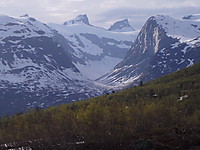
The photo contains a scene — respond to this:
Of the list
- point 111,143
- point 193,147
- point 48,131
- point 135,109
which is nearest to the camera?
point 193,147

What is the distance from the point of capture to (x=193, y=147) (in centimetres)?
11144

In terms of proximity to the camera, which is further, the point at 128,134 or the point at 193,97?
the point at 193,97

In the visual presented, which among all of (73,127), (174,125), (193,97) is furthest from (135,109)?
(193,97)

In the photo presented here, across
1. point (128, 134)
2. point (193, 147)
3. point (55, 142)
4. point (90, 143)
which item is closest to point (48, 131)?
point (55, 142)

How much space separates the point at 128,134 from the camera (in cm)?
13088

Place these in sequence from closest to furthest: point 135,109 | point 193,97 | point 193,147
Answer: point 193,147, point 135,109, point 193,97

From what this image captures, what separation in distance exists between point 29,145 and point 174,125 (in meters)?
52.0

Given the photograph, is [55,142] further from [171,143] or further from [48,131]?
[171,143]

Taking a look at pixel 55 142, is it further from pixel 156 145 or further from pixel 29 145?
pixel 156 145

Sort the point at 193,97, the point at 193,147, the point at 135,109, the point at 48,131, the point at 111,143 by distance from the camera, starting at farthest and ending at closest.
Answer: the point at 193,97 < the point at 135,109 < the point at 48,131 < the point at 111,143 < the point at 193,147

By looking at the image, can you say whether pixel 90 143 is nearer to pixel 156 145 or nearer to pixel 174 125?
pixel 156 145

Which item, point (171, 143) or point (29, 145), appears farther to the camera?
point (29, 145)

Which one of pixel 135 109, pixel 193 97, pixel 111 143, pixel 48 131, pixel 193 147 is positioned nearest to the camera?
pixel 193 147

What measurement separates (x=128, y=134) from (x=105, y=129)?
8657 millimetres
